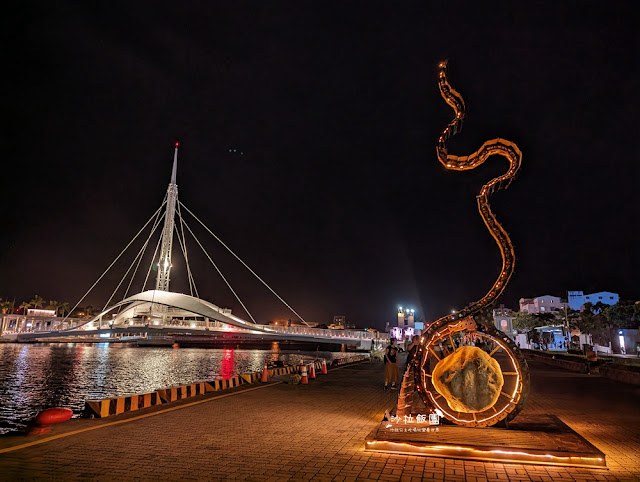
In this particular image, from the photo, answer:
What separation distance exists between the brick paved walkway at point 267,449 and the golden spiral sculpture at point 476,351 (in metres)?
1.45

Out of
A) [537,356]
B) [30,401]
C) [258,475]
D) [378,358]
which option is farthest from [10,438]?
[537,356]

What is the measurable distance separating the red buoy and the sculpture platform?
598 centimetres

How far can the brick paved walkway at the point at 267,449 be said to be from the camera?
5609 mm

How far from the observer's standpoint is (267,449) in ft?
22.2

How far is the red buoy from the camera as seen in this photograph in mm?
7863

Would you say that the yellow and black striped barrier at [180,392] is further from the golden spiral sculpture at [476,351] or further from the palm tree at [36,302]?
the palm tree at [36,302]

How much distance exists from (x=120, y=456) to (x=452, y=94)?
917 centimetres

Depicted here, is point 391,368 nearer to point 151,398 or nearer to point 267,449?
point 151,398

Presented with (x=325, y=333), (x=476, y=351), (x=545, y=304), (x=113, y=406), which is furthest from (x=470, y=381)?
(x=545, y=304)

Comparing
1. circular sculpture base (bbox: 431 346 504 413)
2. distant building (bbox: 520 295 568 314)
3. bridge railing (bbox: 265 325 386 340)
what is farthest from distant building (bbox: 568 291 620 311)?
circular sculpture base (bbox: 431 346 504 413)

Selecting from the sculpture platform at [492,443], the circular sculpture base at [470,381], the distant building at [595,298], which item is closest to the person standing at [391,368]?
the circular sculpture base at [470,381]

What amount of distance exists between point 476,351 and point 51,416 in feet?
26.5

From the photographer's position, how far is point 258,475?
551cm

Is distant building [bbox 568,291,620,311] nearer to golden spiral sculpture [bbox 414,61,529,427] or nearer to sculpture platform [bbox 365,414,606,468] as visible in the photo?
golden spiral sculpture [bbox 414,61,529,427]
